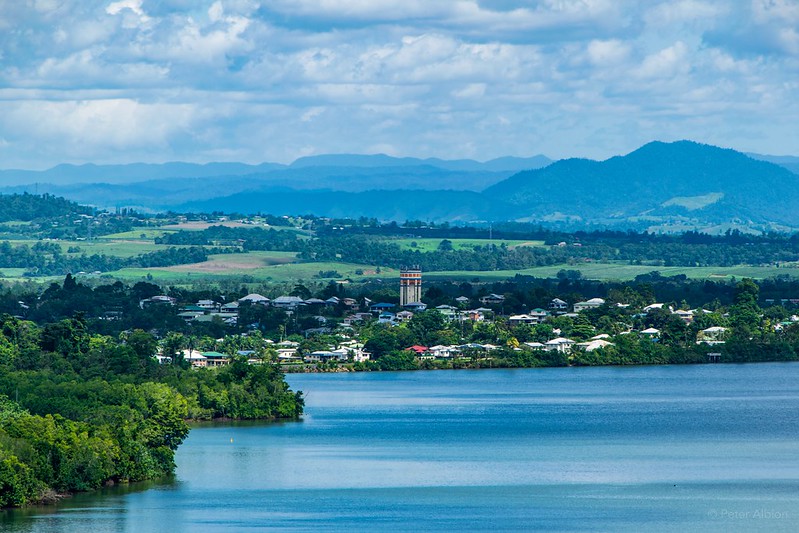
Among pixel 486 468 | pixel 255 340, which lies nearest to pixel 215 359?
pixel 255 340

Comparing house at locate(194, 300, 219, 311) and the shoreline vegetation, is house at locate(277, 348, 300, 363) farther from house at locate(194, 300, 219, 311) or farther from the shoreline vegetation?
house at locate(194, 300, 219, 311)

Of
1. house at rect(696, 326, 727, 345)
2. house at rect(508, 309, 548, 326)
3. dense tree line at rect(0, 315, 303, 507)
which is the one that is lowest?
dense tree line at rect(0, 315, 303, 507)

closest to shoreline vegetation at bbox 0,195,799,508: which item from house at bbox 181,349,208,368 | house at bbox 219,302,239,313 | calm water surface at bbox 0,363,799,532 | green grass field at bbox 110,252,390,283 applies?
house at bbox 219,302,239,313

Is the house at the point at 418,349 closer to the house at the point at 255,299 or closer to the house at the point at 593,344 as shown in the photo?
the house at the point at 593,344

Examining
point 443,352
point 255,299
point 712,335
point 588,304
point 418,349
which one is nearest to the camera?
point 418,349

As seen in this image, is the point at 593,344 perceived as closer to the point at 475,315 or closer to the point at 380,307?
the point at 475,315

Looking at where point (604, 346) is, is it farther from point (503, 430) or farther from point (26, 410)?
point (26, 410)
